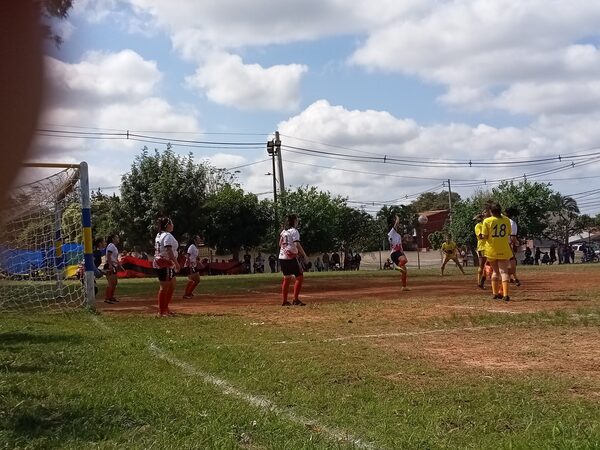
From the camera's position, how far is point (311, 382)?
17.8 feet

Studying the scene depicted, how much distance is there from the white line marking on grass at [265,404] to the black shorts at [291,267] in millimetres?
6396

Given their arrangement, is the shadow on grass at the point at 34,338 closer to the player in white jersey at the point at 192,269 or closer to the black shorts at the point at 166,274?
the black shorts at the point at 166,274

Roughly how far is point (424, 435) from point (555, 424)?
80 centimetres

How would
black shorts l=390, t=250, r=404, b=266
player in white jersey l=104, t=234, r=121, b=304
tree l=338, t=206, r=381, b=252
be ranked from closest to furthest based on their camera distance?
player in white jersey l=104, t=234, r=121, b=304, black shorts l=390, t=250, r=404, b=266, tree l=338, t=206, r=381, b=252

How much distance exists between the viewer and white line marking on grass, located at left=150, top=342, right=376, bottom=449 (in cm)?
390

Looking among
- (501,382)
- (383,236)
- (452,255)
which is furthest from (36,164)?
(383,236)

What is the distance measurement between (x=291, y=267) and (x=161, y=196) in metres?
33.3

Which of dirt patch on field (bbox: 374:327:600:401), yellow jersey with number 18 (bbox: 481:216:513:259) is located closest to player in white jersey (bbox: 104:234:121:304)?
yellow jersey with number 18 (bbox: 481:216:513:259)

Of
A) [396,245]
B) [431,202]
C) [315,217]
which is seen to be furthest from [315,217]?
[431,202]

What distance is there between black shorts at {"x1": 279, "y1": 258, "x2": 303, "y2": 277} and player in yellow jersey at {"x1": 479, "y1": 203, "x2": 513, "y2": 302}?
3687 mm

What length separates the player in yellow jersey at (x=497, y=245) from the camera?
40.5ft

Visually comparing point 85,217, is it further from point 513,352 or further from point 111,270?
point 513,352

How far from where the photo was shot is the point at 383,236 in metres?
79.3

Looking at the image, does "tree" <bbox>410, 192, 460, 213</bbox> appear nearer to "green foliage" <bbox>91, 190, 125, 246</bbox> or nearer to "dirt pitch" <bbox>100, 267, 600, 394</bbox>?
"green foliage" <bbox>91, 190, 125, 246</bbox>
